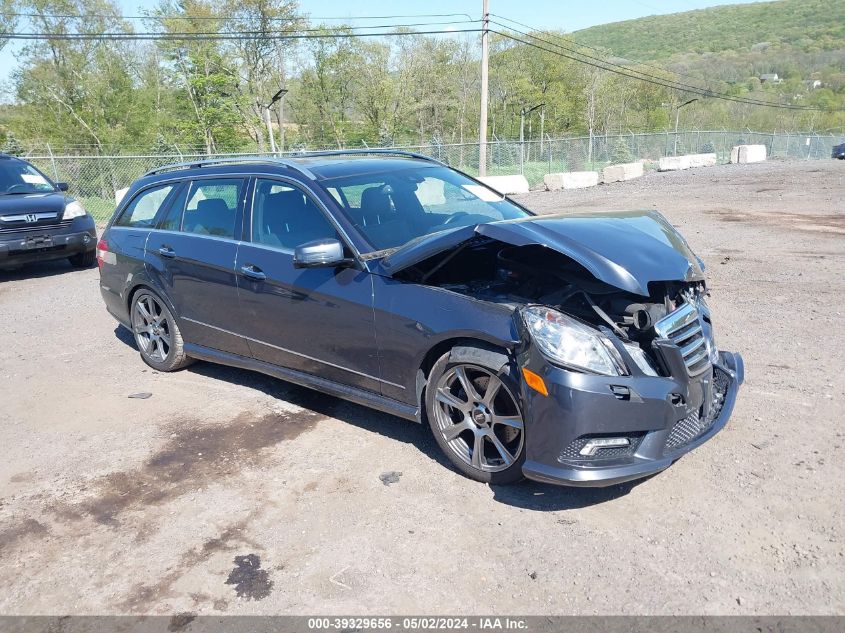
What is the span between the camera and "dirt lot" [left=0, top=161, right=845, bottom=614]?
2.76 meters

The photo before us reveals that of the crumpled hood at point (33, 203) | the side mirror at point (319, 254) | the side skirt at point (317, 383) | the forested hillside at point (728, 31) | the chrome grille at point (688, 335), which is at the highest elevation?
the forested hillside at point (728, 31)


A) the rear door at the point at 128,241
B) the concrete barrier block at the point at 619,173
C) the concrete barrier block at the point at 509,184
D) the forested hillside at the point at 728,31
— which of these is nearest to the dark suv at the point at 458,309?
the rear door at the point at 128,241

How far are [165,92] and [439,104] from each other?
2100 cm

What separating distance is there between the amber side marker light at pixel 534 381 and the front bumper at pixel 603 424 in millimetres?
30

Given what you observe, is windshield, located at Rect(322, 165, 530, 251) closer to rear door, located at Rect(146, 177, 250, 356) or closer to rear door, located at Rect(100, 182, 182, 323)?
rear door, located at Rect(146, 177, 250, 356)

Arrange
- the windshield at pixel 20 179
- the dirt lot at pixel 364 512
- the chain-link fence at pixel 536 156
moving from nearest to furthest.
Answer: the dirt lot at pixel 364 512, the windshield at pixel 20 179, the chain-link fence at pixel 536 156

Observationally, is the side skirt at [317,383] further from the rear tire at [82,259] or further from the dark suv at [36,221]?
the rear tire at [82,259]

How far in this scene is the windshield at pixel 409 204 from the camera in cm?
425

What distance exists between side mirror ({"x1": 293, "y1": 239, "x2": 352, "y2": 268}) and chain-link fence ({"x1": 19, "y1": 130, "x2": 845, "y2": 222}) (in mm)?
9414

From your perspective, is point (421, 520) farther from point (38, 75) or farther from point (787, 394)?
point (38, 75)

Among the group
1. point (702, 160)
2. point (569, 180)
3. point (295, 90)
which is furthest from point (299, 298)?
point (295, 90)

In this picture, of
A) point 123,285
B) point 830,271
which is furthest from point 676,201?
point 123,285

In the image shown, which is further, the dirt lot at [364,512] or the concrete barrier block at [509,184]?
the concrete barrier block at [509,184]

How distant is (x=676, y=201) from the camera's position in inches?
658
